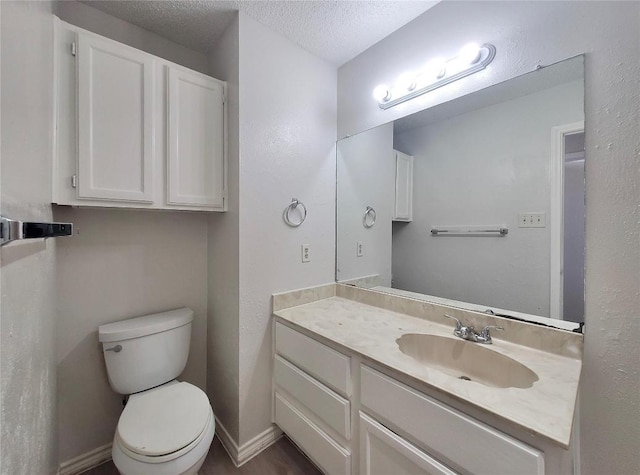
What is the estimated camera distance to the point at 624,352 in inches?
34.4

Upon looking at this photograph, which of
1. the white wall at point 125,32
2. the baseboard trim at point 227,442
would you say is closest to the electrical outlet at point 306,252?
the baseboard trim at point 227,442

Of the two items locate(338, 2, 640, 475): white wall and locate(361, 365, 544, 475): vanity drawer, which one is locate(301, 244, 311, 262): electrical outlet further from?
locate(338, 2, 640, 475): white wall

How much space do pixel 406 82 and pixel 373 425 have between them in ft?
5.47

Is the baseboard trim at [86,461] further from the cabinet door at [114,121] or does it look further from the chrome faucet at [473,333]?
the chrome faucet at [473,333]

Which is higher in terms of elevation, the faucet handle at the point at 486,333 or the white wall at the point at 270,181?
the white wall at the point at 270,181

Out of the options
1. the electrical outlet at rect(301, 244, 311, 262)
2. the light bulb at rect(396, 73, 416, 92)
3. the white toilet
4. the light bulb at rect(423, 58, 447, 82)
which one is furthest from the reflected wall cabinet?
the light bulb at rect(423, 58, 447, 82)

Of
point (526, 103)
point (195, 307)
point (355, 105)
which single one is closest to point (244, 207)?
point (195, 307)

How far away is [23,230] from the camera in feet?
1.51

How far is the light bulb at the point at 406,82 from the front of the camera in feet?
4.64

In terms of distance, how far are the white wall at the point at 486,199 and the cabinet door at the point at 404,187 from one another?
1.4 inches

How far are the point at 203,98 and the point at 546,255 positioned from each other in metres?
1.82

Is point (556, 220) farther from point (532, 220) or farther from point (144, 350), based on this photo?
point (144, 350)

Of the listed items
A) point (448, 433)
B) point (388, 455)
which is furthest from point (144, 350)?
point (448, 433)

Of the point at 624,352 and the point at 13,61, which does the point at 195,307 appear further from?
the point at 624,352
